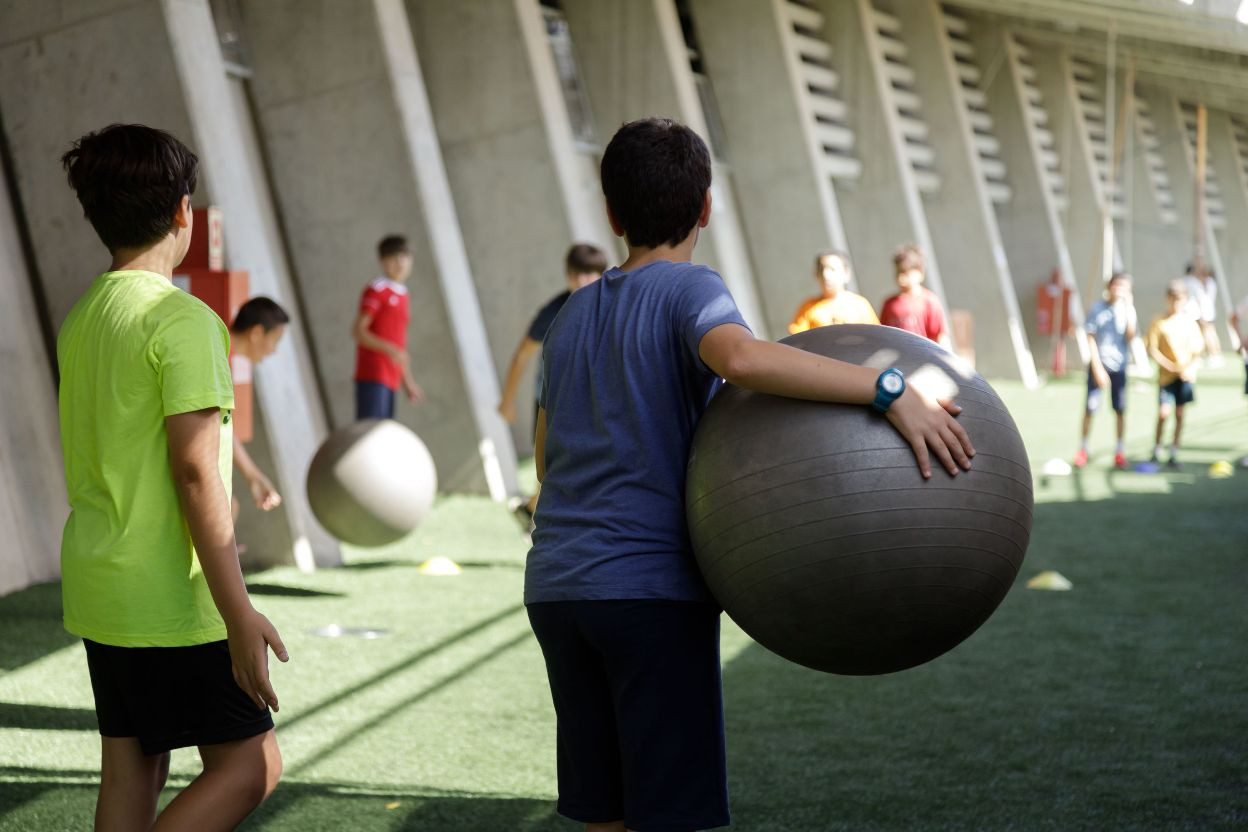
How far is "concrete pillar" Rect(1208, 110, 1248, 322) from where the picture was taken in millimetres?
36375

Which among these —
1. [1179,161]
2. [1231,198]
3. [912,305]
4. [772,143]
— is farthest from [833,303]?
[1231,198]

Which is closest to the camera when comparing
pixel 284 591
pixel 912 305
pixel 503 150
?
pixel 284 591

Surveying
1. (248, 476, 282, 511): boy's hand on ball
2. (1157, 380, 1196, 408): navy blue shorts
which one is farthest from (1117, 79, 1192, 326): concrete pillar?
(248, 476, 282, 511): boy's hand on ball

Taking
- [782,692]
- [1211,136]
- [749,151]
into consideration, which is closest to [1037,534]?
[782,692]

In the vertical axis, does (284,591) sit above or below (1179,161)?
below

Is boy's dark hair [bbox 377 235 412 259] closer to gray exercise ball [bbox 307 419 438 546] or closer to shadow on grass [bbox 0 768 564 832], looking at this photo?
gray exercise ball [bbox 307 419 438 546]

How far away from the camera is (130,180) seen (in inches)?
99.4

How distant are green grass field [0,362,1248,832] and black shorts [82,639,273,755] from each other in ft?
Result: 5.11

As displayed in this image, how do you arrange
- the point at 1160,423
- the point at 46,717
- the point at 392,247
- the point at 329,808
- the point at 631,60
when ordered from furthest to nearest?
the point at 631,60 → the point at 1160,423 → the point at 392,247 → the point at 46,717 → the point at 329,808

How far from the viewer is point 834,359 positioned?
250 centimetres

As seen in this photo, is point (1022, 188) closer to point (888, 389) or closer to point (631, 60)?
point (631, 60)

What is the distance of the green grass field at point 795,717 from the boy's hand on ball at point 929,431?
71.3 inches

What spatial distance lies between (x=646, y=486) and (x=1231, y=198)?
38424 mm

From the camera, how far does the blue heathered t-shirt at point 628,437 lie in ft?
8.08
